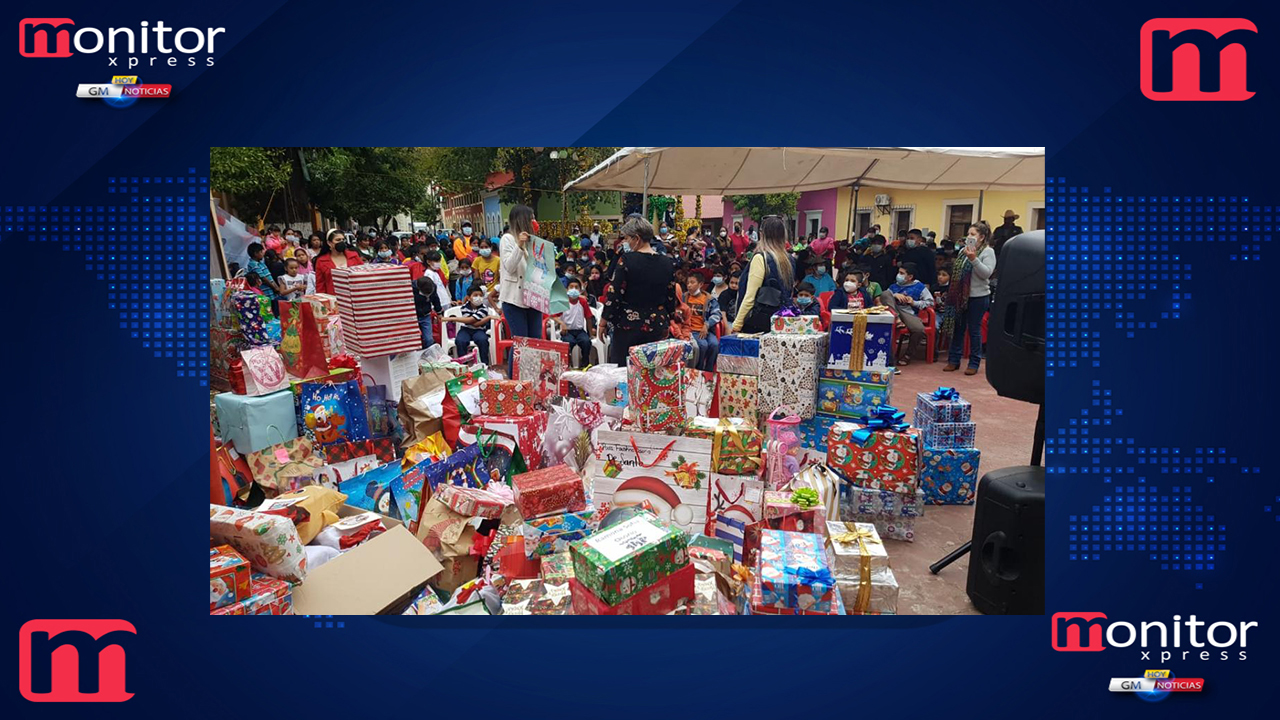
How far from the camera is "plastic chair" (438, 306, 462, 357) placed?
625cm

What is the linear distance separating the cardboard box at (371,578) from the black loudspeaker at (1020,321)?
229 centimetres

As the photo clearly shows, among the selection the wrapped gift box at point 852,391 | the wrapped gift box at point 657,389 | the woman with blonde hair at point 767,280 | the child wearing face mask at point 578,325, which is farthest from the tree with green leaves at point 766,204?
the wrapped gift box at point 657,389

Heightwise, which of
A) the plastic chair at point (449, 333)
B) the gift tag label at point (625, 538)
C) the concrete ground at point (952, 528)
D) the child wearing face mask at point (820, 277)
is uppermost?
the child wearing face mask at point (820, 277)

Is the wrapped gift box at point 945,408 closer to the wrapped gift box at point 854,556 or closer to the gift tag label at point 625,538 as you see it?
the wrapped gift box at point 854,556

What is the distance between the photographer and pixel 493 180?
60.6 feet

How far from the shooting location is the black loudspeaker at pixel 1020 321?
2.55 metres

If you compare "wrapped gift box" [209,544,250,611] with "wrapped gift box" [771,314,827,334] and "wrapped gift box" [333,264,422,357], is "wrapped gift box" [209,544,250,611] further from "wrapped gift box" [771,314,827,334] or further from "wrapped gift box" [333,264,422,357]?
"wrapped gift box" [771,314,827,334]

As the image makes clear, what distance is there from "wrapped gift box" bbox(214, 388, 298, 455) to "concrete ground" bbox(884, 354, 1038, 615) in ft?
10.7

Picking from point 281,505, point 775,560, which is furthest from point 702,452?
point 281,505

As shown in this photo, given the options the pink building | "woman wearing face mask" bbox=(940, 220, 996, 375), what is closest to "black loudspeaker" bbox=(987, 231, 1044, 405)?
"woman wearing face mask" bbox=(940, 220, 996, 375)

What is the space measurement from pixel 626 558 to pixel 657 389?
105 cm

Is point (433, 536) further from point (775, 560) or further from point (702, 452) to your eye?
point (775, 560)

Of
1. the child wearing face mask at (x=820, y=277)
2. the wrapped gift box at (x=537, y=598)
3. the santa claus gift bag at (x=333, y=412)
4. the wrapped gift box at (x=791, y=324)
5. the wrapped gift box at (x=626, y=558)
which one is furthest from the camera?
the child wearing face mask at (x=820, y=277)

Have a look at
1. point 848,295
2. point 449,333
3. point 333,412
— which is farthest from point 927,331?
point 333,412
